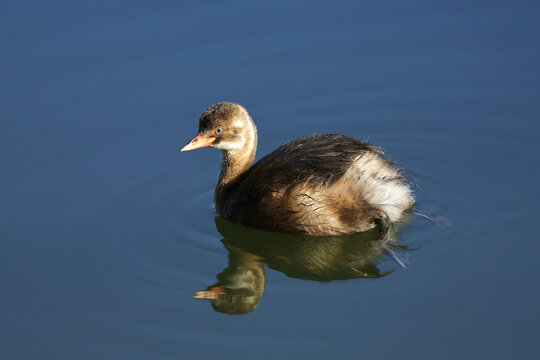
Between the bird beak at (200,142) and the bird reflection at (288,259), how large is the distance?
0.67 metres

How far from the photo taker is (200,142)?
7.67 metres

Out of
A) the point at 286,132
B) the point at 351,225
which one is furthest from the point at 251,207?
the point at 286,132

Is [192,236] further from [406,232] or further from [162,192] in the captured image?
[406,232]

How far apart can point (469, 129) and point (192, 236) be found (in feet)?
8.71

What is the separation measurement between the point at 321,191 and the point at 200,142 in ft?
3.76

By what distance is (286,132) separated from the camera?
8.67 metres

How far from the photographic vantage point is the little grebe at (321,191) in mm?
7070

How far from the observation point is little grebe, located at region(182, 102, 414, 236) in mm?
7070

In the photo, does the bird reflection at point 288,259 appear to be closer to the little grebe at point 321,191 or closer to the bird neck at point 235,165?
the little grebe at point 321,191

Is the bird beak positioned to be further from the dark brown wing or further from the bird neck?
A: the dark brown wing

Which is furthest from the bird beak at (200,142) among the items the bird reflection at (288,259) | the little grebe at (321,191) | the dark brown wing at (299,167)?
the bird reflection at (288,259)

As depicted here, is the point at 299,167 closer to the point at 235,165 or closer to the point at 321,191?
the point at 321,191

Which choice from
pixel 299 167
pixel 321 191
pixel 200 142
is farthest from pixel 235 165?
pixel 321 191

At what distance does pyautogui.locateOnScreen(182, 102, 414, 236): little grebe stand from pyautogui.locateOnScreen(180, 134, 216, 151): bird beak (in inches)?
7.0
